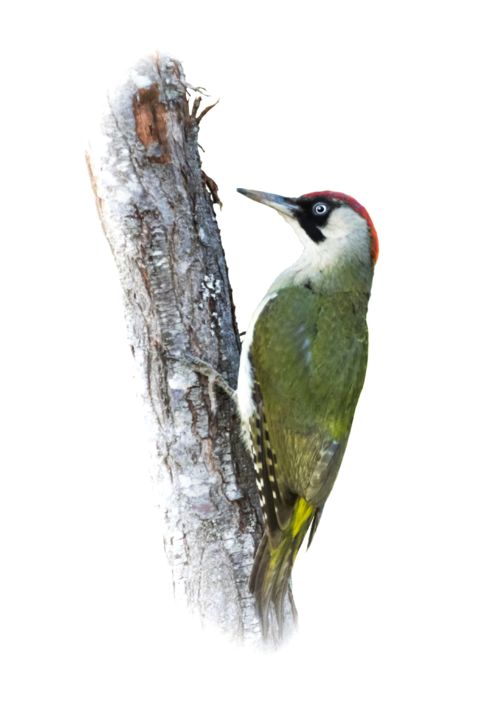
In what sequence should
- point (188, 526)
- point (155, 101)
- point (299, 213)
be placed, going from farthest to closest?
point (299, 213), point (188, 526), point (155, 101)

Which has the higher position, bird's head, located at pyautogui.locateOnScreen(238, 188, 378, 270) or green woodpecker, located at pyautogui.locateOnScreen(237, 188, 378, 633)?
bird's head, located at pyautogui.locateOnScreen(238, 188, 378, 270)

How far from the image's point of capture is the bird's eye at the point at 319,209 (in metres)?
3.59

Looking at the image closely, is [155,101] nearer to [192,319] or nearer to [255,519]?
[192,319]

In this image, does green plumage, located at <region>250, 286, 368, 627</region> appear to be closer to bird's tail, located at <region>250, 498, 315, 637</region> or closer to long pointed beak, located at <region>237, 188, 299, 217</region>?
bird's tail, located at <region>250, 498, 315, 637</region>

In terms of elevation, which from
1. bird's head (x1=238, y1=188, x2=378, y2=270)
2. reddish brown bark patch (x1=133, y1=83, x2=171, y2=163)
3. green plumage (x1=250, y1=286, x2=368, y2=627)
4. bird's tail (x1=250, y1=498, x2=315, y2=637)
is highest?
reddish brown bark patch (x1=133, y1=83, x2=171, y2=163)

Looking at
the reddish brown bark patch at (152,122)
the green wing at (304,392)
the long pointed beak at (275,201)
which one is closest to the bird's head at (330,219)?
the long pointed beak at (275,201)

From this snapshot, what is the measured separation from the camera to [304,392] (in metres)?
3.39

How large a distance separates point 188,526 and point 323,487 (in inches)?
24.6

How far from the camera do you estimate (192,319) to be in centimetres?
331

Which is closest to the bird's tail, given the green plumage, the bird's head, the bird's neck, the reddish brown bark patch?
the green plumage

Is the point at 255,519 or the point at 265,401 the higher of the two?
the point at 265,401

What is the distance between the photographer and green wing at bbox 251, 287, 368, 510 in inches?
132

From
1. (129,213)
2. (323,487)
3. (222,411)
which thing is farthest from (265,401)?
(129,213)

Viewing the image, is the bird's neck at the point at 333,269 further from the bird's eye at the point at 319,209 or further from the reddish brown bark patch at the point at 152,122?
the reddish brown bark patch at the point at 152,122
